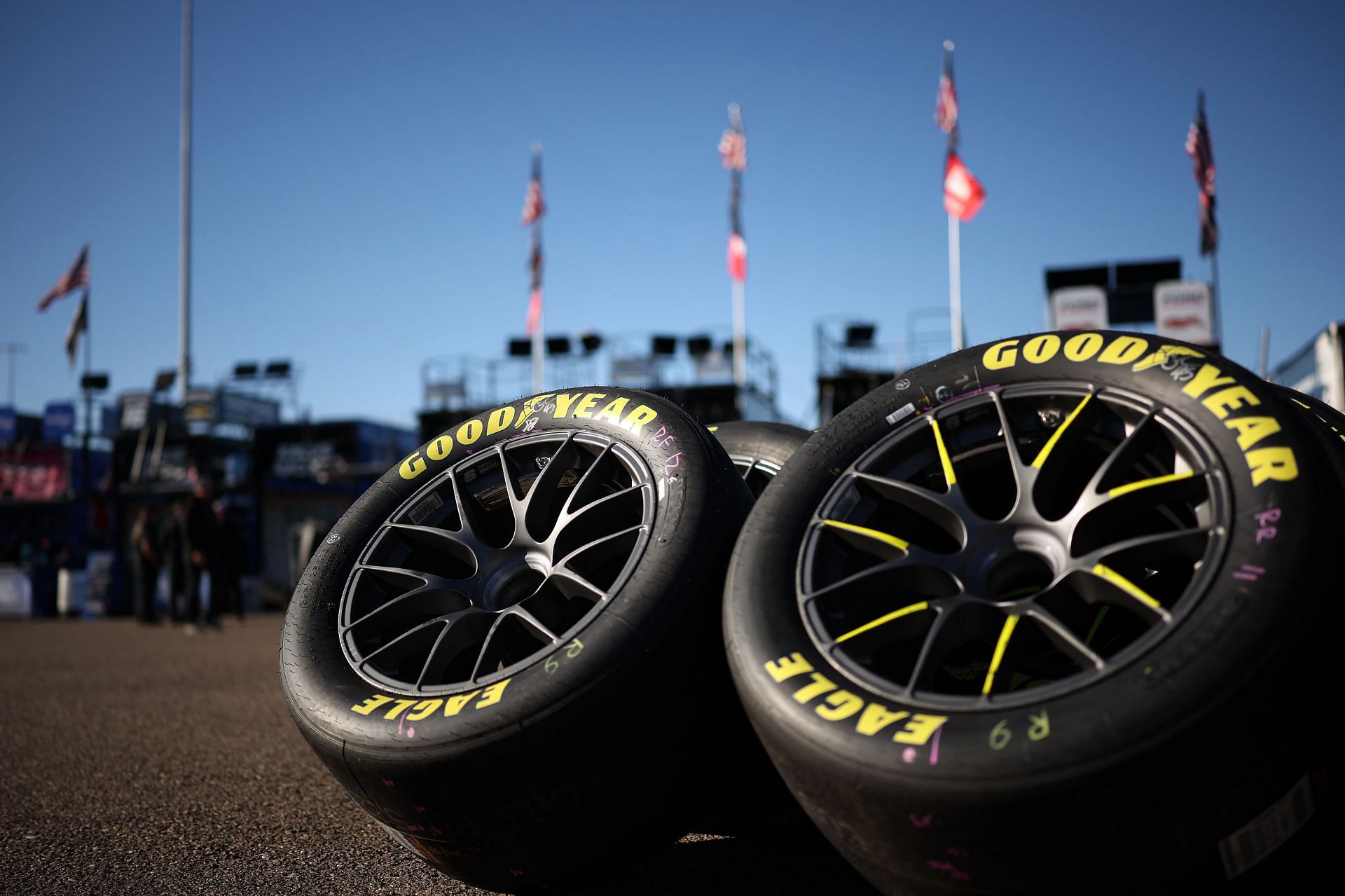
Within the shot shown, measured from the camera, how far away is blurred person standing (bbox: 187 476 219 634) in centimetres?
1310

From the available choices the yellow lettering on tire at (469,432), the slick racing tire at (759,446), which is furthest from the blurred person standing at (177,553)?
the yellow lettering on tire at (469,432)

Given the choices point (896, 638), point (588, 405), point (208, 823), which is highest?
point (588, 405)

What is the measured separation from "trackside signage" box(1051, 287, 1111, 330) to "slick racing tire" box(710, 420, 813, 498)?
1693 cm

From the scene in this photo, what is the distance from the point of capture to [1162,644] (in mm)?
1776

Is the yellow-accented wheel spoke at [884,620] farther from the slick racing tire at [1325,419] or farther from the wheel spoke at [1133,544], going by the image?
the slick racing tire at [1325,419]

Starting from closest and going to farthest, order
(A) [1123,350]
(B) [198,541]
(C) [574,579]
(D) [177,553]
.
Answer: (A) [1123,350] → (C) [574,579] → (B) [198,541] → (D) [177,553]

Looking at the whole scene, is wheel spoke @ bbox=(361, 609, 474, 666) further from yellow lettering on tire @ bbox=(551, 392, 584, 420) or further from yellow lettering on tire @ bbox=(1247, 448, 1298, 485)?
yellow lettering on tire @ bbox=(1247, 448, 1298, 485)

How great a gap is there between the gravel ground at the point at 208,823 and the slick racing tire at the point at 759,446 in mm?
1456

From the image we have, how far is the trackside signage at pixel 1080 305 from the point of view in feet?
63.7

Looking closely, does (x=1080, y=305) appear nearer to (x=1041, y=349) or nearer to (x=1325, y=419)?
(x=1325, y=419)

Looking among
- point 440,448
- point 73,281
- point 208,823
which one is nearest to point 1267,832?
point 440,448

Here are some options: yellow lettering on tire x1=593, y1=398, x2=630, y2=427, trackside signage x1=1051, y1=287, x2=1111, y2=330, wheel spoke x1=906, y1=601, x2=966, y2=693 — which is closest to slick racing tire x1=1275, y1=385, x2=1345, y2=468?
wheel spoke x1=906, y1=601, x2=966, y2=693

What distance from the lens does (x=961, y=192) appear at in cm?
2188

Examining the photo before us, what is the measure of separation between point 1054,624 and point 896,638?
35cm
